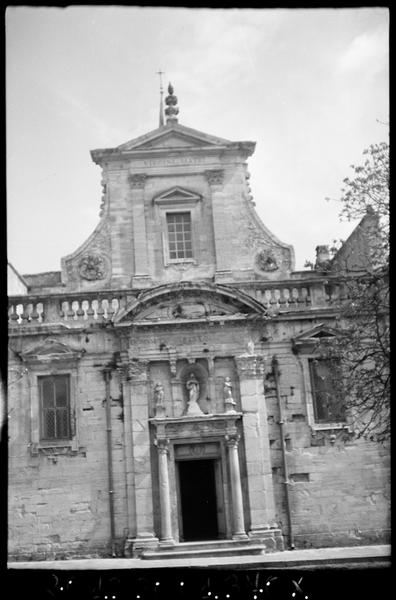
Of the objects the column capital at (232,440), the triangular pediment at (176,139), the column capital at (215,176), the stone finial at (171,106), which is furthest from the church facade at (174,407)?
the stone finial at (171,106)

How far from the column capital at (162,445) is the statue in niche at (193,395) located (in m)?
0.77

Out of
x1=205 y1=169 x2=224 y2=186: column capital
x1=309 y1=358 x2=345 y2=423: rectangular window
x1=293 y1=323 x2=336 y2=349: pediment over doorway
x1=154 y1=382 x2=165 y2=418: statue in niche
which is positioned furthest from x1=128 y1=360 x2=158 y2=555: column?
x1=205 y1=169 x2=224 y2=186: column capital

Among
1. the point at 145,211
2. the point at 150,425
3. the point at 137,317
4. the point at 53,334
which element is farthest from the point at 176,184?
the point at 150,425

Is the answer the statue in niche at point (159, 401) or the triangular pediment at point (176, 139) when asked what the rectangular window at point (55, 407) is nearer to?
the statue in niche at point (159, 401)

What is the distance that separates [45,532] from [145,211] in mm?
7346

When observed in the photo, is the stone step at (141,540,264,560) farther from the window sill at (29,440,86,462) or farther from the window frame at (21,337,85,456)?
the window frame at (21,337,85,456)

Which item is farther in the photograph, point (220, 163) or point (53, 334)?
point (220, 163)

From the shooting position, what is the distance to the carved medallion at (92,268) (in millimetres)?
17016

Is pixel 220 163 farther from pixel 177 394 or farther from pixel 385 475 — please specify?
pixel 385 475

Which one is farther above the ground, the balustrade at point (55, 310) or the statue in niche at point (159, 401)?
the balustrade at point (55, 310)

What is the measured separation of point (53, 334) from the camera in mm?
16359

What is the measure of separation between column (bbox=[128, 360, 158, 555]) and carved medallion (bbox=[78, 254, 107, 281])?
2.21 meters

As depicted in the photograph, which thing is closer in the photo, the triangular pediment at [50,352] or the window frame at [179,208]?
the triangular pediment at [50,352]

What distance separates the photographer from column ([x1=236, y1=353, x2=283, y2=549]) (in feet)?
50.9
